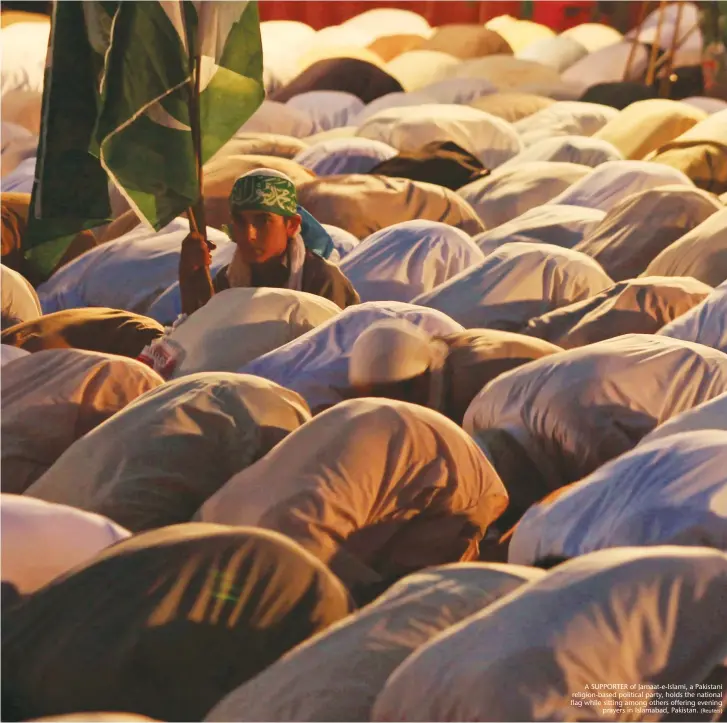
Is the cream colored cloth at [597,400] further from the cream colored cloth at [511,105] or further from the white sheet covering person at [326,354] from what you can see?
the cream colored cloth at [511,105]

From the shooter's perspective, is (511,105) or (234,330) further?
(511,105)

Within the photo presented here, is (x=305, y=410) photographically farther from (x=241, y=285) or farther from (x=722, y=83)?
(x=722, y=83)

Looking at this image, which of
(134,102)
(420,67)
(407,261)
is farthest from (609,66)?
(134,102)

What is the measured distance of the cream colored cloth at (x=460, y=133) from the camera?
4.16 metres

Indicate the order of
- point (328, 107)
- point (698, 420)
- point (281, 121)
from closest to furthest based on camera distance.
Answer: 1. point (698, 420)
2. point (281, 121)
3. point (328, 107)

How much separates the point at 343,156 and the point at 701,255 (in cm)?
163

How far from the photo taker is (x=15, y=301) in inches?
102

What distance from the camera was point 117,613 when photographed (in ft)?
4.14

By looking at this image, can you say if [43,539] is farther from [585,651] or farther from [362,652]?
[585,651]

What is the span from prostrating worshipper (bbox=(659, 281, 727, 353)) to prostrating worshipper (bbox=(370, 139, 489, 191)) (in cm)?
167

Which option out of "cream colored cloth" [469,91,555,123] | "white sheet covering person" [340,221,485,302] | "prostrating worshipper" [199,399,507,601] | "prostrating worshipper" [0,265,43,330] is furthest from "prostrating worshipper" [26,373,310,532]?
"cream colored cloth" [469,91,555,123]

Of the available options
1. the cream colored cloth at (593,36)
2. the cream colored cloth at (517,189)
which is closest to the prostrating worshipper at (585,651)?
the cream colored cloth at (517,189)

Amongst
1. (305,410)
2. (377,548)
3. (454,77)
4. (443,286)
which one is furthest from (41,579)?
(454,77)

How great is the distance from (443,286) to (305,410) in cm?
81
